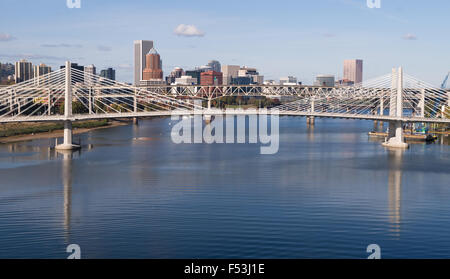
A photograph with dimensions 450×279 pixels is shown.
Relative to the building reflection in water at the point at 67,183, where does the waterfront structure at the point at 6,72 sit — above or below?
above

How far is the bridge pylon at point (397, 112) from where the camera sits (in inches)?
875

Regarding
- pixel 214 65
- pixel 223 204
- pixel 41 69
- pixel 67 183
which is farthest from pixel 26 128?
pixel 214 65

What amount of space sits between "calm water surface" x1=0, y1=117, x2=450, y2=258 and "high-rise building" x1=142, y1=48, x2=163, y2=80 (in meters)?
74.1

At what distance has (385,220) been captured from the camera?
10203 mm

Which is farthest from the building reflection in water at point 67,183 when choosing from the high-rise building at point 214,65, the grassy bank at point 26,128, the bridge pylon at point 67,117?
the high-rise building at point 214,65

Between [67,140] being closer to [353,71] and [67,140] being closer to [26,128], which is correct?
[26,128]

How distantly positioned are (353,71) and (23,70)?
255 feet

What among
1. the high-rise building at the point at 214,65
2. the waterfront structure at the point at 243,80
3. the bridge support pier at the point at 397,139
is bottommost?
the bridge support pier at the point at 397,139

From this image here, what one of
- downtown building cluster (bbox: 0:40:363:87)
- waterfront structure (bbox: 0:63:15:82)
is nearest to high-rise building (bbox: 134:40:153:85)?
downtown building cluster (bbox: 0:40:363:87)

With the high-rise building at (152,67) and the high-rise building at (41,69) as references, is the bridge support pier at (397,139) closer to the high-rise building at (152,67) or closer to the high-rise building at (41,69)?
the high-rise building at (41,69)

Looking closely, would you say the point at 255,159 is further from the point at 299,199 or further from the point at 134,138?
the point at 134,138

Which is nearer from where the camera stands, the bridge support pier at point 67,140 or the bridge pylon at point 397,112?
the bridge support pier at point 67,140

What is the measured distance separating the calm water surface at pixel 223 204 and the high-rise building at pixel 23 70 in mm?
53469

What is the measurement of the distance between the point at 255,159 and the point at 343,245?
985 cm
